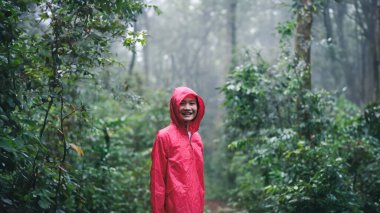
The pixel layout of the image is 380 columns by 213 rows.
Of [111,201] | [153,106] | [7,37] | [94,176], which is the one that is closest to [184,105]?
[7,37]

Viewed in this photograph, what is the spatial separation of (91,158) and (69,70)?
363cm

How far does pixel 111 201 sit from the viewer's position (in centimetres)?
Answer: 653

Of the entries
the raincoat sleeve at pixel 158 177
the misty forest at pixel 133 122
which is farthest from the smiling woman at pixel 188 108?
the misty forest at pixel 133 122

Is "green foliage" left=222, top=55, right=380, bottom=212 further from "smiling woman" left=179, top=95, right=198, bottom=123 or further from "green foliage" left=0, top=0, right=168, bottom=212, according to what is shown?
"green foliage" left=0, top=0, right=168, bottom=212

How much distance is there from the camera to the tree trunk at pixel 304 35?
7.36 metres

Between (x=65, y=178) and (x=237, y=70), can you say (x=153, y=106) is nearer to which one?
(x=237, y=70)

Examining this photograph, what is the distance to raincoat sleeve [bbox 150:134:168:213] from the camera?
3494 mm

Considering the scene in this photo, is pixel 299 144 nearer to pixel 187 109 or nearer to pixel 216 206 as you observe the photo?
pixel 187 109

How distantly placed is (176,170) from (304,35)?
507 cm

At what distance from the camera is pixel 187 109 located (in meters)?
3.82

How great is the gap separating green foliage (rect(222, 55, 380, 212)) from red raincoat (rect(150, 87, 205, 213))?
1.92 meters

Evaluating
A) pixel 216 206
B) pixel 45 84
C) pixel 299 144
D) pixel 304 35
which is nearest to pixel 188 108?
pixel 45 84

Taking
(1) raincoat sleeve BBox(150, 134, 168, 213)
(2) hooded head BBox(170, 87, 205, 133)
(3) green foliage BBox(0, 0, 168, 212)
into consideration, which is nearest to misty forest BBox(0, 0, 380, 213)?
(3) green foliage BBox(0, 0, 168, 212)

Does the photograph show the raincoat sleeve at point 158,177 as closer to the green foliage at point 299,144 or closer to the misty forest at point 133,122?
the misty forest at point 133,122
